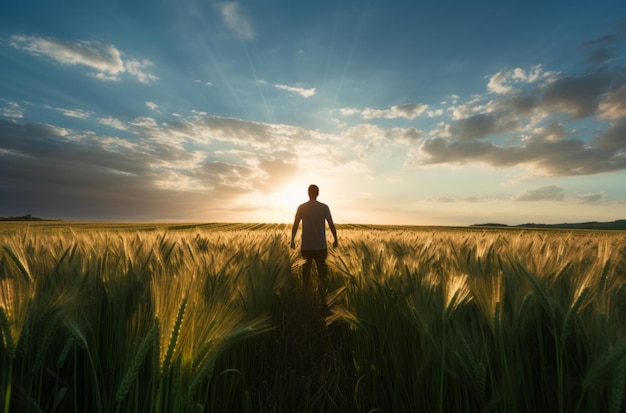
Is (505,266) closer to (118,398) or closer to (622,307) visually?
(622,307)

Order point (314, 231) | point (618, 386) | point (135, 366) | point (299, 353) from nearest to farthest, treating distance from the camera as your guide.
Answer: point (135, 366)
point (618, 386)
point (299, 353)
point (314, 231)

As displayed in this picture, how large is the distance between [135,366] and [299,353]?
2240 mm

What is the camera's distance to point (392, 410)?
89.6 inches

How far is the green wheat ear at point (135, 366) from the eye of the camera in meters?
1.22

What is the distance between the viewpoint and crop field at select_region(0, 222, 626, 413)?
1446mm

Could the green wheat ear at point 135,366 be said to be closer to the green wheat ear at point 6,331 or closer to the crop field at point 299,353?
the crop field at point 299,353

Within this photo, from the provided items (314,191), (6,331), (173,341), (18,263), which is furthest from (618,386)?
(314,191)

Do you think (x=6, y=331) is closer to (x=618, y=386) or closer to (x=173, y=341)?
(x=173, y=341)

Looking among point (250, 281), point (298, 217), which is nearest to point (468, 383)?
point (250, 281)

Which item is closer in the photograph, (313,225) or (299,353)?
(299,353)

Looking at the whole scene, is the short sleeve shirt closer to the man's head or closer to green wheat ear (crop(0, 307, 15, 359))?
the man's head

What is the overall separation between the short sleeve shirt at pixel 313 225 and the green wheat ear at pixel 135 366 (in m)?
5.41

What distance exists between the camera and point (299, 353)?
3.30 m

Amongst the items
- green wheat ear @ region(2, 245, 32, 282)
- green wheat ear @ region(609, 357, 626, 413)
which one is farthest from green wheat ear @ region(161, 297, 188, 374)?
green wheat ear @ region(609, 357, 626, 413)
